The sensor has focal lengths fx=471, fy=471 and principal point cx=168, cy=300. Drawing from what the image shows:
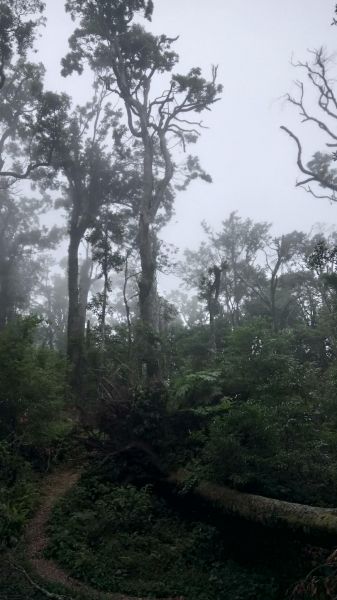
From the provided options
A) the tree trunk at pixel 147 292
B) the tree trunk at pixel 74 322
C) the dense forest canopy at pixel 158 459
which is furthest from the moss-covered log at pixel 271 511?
the tree trunk at pixel 74 322

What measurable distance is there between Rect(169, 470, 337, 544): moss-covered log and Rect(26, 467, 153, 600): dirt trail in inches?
84.1

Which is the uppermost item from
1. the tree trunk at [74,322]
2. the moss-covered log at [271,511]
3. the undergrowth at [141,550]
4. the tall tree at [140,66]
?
the tall tree at [140,66]

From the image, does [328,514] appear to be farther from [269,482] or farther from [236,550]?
[236,550]

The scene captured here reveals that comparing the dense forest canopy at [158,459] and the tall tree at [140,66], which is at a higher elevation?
the tall tree at [140,66]

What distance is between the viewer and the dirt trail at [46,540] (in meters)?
6.28

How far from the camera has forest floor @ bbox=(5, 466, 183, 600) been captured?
6.14 meters

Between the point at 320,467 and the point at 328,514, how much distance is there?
5.28ft

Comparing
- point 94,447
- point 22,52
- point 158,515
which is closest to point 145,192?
point 22,52

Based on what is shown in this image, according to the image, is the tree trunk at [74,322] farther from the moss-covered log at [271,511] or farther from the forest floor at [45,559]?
the moss-covered log at [271,511]

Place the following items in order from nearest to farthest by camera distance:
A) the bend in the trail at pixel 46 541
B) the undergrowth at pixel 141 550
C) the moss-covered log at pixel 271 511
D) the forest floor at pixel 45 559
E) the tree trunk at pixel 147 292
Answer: the forest floor at pixel 45 559 → the bend in the trail at pixel 46 541 → the moss-covered log at pixel 271 511 → the undergrowth at pixel 141 550 → the tree trunk at pixel 147 292

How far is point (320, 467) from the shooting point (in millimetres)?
8062

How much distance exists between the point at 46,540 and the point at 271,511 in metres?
3.65

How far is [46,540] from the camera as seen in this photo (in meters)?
7.67

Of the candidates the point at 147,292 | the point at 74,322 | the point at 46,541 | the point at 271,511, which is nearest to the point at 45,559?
the point at 46,541
